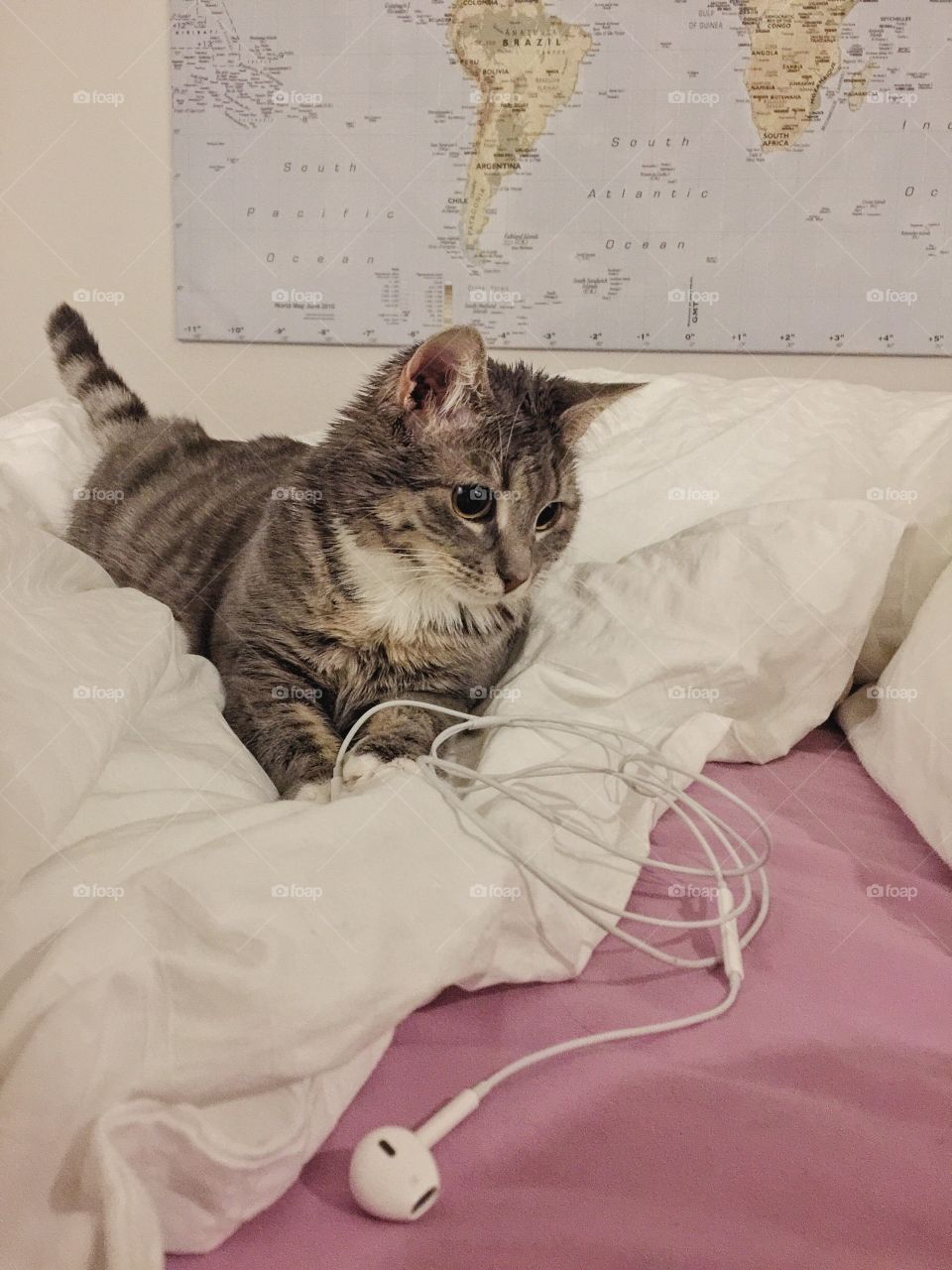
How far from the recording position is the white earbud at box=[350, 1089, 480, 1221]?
0.52 meters

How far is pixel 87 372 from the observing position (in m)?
1.87

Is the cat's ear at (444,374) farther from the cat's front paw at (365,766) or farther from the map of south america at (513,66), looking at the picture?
the map of south america at (513,66)

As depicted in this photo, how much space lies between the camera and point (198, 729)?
103 centimetres

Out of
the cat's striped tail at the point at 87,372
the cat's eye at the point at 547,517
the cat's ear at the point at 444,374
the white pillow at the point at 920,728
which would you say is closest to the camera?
the white pillow at the point at 920,728

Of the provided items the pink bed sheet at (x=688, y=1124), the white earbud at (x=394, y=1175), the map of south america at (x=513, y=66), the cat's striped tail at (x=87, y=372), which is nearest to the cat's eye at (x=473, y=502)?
the pink bed sheet at (x=688, y=1124)

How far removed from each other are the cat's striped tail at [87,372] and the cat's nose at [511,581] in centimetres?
113

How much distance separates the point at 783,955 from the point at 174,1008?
551 mm

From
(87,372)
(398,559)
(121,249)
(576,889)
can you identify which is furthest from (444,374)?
(121,249)

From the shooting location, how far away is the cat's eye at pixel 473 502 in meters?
1.17

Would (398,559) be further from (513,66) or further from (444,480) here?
(513,66)

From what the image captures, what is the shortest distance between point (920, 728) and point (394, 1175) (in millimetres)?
816

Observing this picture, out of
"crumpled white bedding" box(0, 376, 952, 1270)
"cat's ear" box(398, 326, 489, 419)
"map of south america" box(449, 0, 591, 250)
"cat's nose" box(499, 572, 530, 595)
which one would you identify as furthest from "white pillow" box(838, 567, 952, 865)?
"map of south america" box(449, 0, 591, 250)

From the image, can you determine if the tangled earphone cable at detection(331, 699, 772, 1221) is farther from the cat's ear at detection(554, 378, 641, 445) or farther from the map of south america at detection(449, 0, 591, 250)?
the map of south america at detection(449, 0, 591, 250)

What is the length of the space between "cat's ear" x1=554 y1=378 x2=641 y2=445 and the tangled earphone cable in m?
0.50
